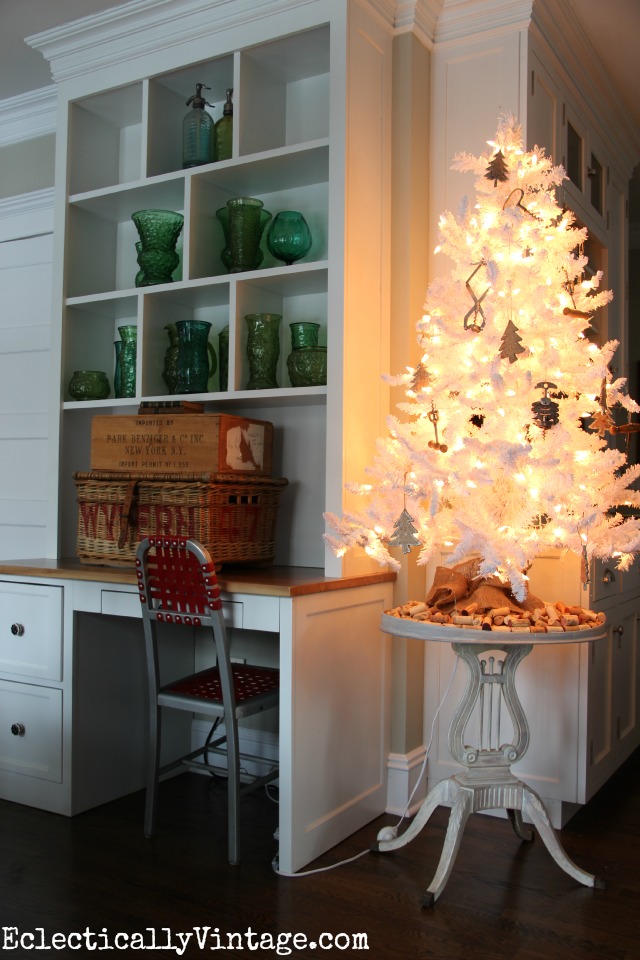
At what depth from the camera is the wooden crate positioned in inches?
109

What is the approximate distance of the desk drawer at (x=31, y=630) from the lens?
281cm

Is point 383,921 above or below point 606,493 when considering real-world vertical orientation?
below

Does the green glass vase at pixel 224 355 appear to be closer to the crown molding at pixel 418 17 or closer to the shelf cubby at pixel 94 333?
the shelf cubby at pixel 94 333

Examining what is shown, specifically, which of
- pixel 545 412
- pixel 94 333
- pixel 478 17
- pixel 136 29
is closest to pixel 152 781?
pixel 545 412

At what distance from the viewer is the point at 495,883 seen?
2328 millimetres

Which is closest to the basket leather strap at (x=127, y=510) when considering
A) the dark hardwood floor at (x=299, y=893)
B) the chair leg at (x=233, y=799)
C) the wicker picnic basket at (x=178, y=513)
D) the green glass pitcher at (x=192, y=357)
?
the wicker picnic basket at (x=178, y=513)

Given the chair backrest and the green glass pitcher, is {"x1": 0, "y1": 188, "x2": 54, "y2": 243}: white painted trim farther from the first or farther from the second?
the chair backrest

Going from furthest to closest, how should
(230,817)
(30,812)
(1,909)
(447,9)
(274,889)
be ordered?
1. (447,9)
2. (30,812)
3. (230,817)
4. (274,889)
5. (1,909)

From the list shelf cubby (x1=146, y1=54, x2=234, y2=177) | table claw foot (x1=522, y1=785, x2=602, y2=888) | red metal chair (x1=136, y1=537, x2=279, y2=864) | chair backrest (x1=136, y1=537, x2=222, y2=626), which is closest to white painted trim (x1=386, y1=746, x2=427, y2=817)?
red metal chair (x1=136, y1=537, x2=279, y2=864)

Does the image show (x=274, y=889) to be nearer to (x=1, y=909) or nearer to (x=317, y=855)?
(x=317, y=855)

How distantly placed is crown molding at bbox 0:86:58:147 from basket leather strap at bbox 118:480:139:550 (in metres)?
→ 1.95

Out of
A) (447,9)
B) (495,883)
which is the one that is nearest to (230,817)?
(495,883)

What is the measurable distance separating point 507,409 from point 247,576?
94cm

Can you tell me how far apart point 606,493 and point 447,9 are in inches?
71.1
